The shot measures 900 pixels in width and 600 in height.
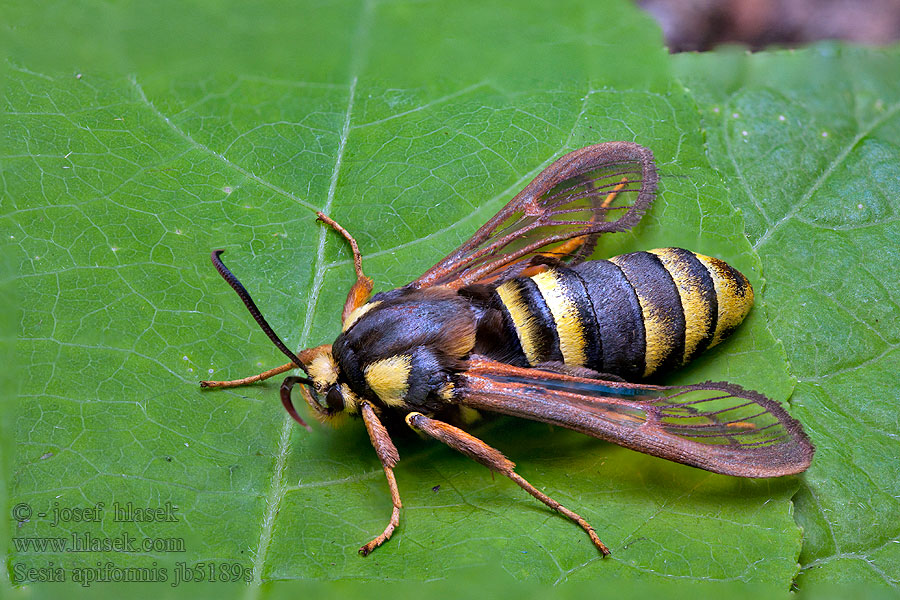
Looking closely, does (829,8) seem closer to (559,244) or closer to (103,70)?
(559,244)

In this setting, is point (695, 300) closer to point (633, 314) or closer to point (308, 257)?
point (633, 314)

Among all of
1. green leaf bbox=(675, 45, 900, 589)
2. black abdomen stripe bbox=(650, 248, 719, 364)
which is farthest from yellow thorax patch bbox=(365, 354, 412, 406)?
green leaf bbox=(675, 45, 900, 589)

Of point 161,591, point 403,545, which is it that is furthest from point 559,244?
point 161,591

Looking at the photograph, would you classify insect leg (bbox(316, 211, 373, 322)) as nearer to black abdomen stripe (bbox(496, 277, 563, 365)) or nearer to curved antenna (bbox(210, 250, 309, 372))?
curved antenna (bbox(210, 250, 309, 372))
